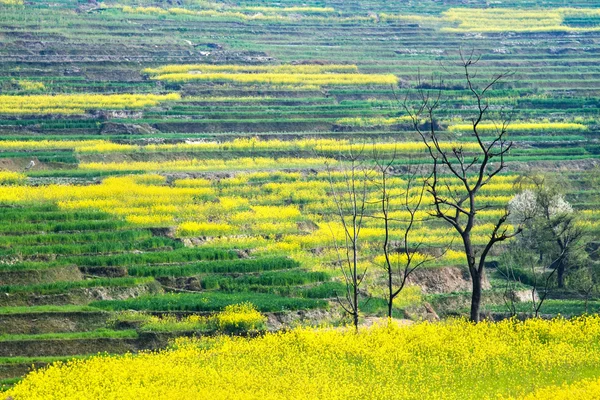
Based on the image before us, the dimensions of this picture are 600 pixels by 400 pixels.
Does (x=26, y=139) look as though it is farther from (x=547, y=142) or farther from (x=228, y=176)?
(x=547, y=142)

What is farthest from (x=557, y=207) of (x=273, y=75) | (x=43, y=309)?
(x=273, y=75)

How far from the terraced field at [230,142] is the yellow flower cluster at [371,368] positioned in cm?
560

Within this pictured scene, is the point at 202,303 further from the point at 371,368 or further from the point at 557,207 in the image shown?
the point at 557,207

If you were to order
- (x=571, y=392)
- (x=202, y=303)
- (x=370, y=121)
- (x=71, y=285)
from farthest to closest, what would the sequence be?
1. (x=370, y=121)
2. (x=71, y=285)
3. (x=202, y=303)
4. (x=571, y=392)

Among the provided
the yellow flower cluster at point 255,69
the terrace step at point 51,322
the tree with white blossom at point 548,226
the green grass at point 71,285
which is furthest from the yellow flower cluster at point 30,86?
the terrace step at point 51,322

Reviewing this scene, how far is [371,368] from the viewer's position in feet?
78.8

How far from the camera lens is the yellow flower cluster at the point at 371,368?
22234 mm

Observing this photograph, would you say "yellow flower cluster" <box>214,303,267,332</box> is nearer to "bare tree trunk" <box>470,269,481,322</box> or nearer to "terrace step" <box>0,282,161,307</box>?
"terrace step" <box>0,282,161,307</box>

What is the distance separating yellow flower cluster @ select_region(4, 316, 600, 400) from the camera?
22.2m

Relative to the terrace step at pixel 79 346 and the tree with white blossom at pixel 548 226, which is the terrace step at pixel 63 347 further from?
the tree with white blossom at pixel 548 226

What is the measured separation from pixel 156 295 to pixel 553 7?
259 ft

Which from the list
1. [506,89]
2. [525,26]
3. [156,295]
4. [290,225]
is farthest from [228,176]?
[525,26]

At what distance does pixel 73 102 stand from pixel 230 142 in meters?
11.5

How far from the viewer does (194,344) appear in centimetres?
3045
